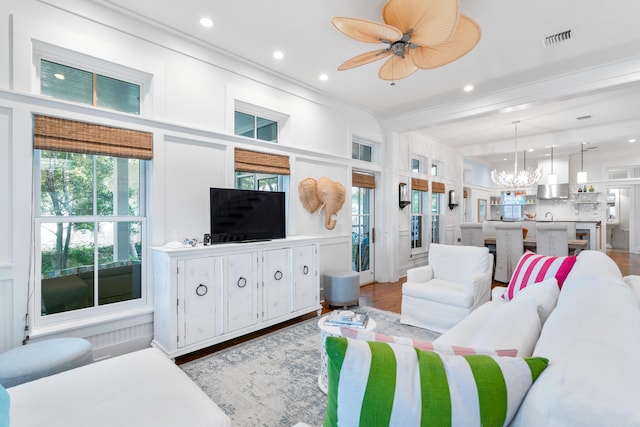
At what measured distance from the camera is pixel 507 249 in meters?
5.54

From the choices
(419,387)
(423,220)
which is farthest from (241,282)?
(423,220)

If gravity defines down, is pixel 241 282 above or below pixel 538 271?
below

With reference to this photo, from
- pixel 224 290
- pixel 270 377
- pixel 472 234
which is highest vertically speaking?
pixel 472 234

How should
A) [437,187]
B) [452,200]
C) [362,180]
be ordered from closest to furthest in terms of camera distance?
1. [362,180]
2. [437,187]
3. [452,200]

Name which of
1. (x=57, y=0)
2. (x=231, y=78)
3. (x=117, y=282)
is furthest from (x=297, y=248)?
(x=57, y=0)

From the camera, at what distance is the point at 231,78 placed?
3535 mm

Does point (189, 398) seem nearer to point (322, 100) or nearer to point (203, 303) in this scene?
point (203, 303)

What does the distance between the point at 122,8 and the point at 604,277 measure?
4.00 metres

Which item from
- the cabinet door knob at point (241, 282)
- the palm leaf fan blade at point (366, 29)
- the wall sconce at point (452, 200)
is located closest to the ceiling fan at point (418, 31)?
the palm leaf fan blade at point (366, 29)

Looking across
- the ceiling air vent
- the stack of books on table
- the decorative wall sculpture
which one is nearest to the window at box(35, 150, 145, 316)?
the stack of books on table

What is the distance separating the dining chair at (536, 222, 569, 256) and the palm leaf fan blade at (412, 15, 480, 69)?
12.9 feet

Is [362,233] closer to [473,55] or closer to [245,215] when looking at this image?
[245,215]

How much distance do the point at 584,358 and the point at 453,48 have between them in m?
2.55

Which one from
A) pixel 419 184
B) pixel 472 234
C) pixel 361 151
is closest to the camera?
pixel 361 151
